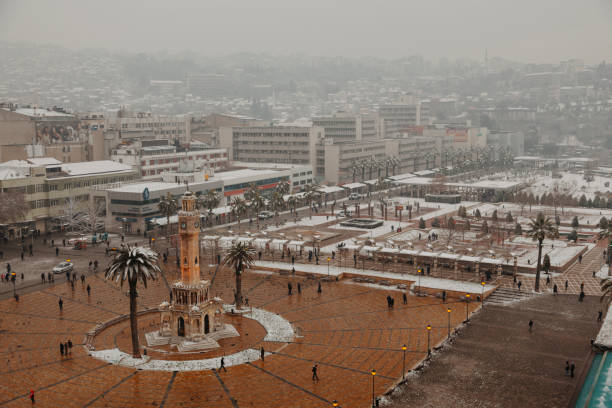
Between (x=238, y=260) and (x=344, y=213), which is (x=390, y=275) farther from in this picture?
(x=344, y=213)

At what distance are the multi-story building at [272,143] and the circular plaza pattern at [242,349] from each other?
96846 millimetres

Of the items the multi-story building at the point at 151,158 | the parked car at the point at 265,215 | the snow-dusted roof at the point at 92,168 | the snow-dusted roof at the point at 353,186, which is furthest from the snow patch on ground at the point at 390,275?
the snow-dusted roof at the point at 353,186

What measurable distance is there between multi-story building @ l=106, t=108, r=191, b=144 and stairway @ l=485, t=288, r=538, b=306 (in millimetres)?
111080

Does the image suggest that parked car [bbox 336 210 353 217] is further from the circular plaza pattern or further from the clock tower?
the clock tower

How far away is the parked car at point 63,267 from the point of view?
220 ft

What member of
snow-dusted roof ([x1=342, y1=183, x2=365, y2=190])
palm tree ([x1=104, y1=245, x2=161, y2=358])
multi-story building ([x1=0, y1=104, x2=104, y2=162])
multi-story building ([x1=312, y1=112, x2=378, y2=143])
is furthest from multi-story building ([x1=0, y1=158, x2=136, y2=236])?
multi-story building ([x1=312, y1=112, x2=378, y2=143])

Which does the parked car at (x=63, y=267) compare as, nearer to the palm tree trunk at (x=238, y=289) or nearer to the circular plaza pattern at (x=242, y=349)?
the circular plaza pattern at (x=242, y=349)

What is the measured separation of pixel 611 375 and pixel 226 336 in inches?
1087

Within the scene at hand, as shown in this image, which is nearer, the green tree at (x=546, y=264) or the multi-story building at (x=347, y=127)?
the green tree at (x=546, y=264)

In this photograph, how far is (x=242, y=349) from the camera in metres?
44.2

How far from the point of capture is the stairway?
55312 millimetres

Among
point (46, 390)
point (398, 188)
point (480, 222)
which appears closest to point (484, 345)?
point (46, 390)

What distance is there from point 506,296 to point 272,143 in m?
112

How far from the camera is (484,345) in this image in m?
43.5
